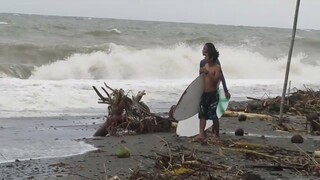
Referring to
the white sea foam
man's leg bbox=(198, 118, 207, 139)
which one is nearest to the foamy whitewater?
the white sea foam

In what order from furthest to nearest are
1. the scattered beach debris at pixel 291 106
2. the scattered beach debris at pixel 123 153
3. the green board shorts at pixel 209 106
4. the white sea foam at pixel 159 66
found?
the white sea foam at pixel 159 66
the scattered beach debris at pixel 291 106
the green board shorts at pixel 209 106
the scattered beach debris at pixel 123 153

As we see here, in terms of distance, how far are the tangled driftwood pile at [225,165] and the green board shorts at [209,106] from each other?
116cm

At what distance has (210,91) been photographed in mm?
8500

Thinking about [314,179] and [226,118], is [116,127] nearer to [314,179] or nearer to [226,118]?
[226,118]

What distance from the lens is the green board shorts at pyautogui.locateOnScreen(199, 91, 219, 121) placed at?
27.8 ft

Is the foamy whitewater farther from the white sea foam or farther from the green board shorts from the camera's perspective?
the green board shorts

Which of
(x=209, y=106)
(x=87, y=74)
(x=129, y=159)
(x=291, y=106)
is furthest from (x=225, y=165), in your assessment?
(x=87, y=74)

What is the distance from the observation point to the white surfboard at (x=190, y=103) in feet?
28.1

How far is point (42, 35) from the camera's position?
114 ft

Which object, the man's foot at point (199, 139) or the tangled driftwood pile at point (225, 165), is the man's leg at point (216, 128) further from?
the tangled driftwood pile at point (225, 165)

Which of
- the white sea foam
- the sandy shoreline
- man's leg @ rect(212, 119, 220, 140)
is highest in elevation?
the white sea foam

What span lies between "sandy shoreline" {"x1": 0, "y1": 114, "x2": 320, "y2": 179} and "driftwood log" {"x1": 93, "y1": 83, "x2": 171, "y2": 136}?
0.76 ft

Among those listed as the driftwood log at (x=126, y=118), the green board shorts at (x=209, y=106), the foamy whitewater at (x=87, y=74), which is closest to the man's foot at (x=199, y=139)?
the green board shorts at (x=209, y=106)

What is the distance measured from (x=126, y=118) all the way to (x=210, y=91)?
145 cm
